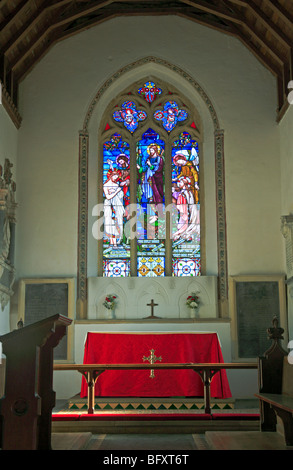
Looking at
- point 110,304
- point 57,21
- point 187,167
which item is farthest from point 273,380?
point 57,21

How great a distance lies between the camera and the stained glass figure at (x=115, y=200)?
36.9 feet

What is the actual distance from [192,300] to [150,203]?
1.97 m

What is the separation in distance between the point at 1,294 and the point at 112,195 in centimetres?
282

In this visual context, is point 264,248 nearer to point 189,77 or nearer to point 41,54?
point 189,77

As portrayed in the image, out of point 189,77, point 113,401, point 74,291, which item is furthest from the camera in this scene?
point 189,77

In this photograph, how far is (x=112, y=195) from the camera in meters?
11.4

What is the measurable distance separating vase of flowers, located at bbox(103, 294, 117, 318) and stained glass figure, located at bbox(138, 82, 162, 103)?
379cm

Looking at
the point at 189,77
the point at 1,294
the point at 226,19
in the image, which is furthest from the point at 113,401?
the point at 226,19

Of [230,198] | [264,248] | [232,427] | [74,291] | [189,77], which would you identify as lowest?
[232,427]

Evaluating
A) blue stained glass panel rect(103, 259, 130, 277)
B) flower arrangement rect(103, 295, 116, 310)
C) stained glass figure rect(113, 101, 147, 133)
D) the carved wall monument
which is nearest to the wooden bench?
flower arrangement rect(103, 295, 116, 310)

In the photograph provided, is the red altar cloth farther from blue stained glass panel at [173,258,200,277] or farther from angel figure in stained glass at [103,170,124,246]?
angel figure in stained glass at [103,170,124,246]

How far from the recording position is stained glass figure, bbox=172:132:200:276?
11.2 meters

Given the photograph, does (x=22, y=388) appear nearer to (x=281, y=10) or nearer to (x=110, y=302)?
(x=110, y=302)

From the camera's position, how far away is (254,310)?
10.5m
